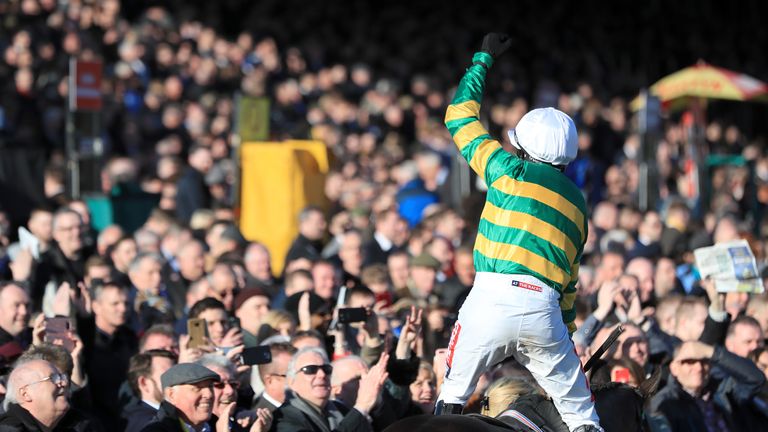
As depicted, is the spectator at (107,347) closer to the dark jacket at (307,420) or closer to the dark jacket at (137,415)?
the dark jacket at (137,415)

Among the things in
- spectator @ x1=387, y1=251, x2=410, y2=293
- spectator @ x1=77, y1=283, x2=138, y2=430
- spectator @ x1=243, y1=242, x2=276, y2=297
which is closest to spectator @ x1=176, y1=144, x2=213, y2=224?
spectator @ x1=243, y1=242, x2=276, y2=297

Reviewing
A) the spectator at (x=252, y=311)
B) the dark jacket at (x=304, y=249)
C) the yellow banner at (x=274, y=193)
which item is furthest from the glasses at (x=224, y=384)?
the yellow banner at (x=274, y=193)

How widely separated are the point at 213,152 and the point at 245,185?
212 cm

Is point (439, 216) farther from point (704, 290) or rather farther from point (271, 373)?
point (271, 373)

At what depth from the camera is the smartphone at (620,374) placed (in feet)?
25.6

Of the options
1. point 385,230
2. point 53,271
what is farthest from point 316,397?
point 385,230

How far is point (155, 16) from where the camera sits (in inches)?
766

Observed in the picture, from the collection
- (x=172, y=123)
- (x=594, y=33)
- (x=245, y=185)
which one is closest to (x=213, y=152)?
(x=172, y=123)

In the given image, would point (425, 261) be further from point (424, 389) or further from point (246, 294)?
point (424, 389)

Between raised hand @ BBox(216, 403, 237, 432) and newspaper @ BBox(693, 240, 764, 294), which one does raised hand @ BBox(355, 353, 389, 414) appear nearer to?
raised hand @ BBox(216, 403, 237, 432)

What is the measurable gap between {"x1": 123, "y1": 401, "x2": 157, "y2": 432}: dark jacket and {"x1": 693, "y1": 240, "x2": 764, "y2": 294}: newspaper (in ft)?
12.9

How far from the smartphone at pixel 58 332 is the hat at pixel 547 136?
289cm

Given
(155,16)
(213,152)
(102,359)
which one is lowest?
(102,359)

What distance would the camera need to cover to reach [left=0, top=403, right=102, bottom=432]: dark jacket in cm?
636
